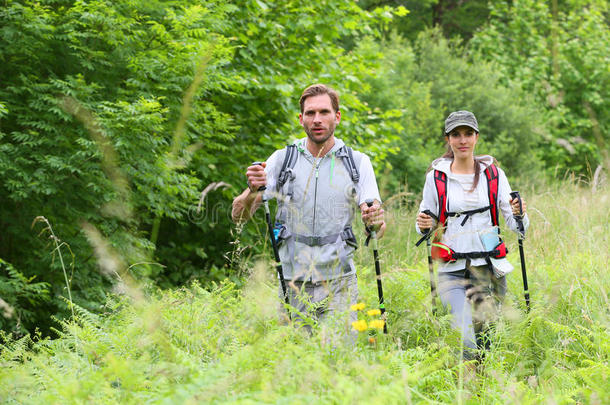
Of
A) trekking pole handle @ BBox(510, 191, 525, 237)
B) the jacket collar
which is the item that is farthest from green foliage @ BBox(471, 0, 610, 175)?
the jacket collar

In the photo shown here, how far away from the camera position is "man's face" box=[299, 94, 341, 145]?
4.20 meters

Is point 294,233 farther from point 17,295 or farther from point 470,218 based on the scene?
point 17,295

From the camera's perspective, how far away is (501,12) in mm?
24156

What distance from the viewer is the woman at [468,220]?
14.8 feet

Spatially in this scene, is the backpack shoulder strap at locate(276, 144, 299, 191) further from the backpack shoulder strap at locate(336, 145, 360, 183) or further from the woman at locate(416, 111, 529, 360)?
the woman at locate(416, 111, 529, 360)

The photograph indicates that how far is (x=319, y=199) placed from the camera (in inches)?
161

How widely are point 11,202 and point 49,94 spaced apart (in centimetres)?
119

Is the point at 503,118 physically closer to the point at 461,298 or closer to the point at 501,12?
the point at 501,12

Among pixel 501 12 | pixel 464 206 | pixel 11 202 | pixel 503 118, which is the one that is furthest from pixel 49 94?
pixel 501 12

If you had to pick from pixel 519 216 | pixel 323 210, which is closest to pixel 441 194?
pixel 519 216

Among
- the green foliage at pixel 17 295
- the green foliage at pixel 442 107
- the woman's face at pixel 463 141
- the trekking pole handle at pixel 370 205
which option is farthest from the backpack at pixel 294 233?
the green foliage at pixel 442 107

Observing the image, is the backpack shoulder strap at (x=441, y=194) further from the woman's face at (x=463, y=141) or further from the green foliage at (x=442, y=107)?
the green foliage at (x=442, y=107)

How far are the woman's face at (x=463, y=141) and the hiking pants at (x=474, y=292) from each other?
0.86 m

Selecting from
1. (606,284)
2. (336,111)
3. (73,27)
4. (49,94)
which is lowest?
(606,284)
